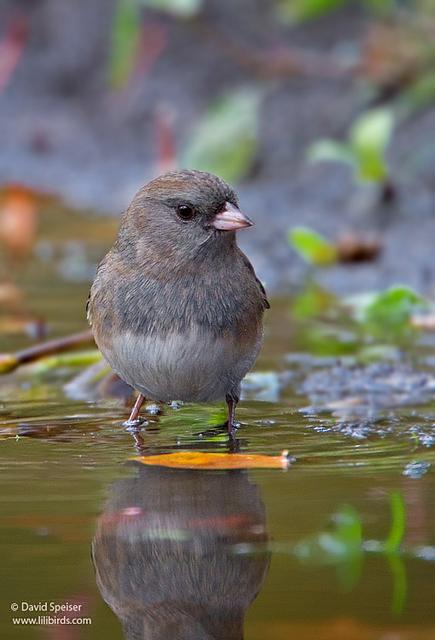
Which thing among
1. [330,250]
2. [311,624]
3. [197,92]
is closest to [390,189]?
[330,250]

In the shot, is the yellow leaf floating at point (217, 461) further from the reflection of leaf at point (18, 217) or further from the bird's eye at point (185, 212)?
the reflection of leaf at point (18, 217)

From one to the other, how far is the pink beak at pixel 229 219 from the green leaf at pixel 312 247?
2476mm

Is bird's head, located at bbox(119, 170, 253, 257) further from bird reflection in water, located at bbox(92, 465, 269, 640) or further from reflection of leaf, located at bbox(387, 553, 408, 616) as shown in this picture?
reflection of leaf, located at bbox(387, 553, 408, 616)

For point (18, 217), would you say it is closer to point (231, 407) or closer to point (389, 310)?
point (389, 310)

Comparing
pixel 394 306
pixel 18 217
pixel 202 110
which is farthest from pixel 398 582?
pixel 202 110

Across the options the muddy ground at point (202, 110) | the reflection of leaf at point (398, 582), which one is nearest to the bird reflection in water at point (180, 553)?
the reflection of leaf at point (398, 582)

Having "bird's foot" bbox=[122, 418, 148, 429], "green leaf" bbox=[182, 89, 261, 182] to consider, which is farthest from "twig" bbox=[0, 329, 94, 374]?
"green leaf" bbox=[182, 89, 261, 182]

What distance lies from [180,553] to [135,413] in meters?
1.60

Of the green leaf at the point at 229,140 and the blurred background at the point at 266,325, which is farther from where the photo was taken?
the green leaf at the point at 229,140

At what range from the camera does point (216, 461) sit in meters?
3.86

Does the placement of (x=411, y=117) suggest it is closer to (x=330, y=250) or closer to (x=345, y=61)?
(x=345, y=61)

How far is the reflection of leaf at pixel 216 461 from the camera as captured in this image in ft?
12.5

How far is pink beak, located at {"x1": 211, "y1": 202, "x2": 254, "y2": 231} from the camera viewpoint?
425 cm

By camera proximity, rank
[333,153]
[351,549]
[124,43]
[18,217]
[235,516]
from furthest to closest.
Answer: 1. [124,43]
2. [18,217]
3. [333,153]
4. [235,516]
5. [351,549]
